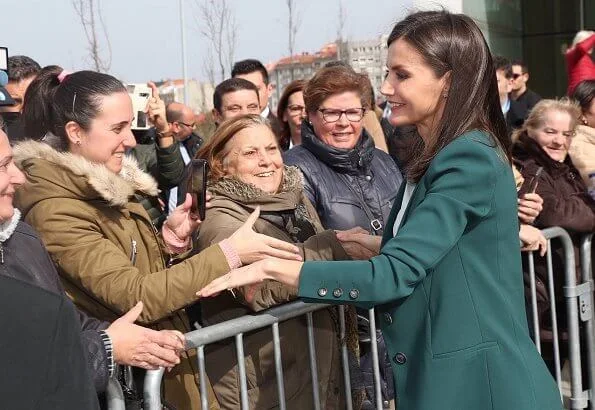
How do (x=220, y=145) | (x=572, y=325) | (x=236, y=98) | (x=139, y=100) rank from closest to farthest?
(x=220, y=145) < (x=572, y=325) < (x=139, y=100) < (x=236, y=98)

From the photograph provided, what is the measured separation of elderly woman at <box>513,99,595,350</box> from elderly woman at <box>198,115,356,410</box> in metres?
1.57

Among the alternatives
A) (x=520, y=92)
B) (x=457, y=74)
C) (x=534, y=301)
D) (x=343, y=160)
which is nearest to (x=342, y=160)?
(x=343, y=160)

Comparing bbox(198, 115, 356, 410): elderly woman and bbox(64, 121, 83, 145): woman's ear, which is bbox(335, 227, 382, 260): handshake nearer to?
bbox(198, 115, 356, 410): elderly woman

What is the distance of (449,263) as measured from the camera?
244 cm

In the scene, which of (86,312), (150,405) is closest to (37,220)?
(86,312)

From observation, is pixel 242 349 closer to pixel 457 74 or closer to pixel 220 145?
pixel 220 145

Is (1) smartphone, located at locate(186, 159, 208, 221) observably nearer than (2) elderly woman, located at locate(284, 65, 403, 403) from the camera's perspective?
Yes

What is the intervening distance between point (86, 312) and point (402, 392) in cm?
111

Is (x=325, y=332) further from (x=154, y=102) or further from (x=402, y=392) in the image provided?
(x=154, y=102)

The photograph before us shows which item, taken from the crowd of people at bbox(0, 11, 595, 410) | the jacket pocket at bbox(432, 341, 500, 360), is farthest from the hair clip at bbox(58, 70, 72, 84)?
the jacket pocket at bbox(432, 341, 500, 360)

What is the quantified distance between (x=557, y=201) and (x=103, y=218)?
2.62m

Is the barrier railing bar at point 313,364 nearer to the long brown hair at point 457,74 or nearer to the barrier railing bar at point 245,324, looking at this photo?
the barrier railing bar at point 245,324

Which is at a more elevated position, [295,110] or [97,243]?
[295,110]

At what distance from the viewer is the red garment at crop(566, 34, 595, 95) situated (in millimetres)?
6656
